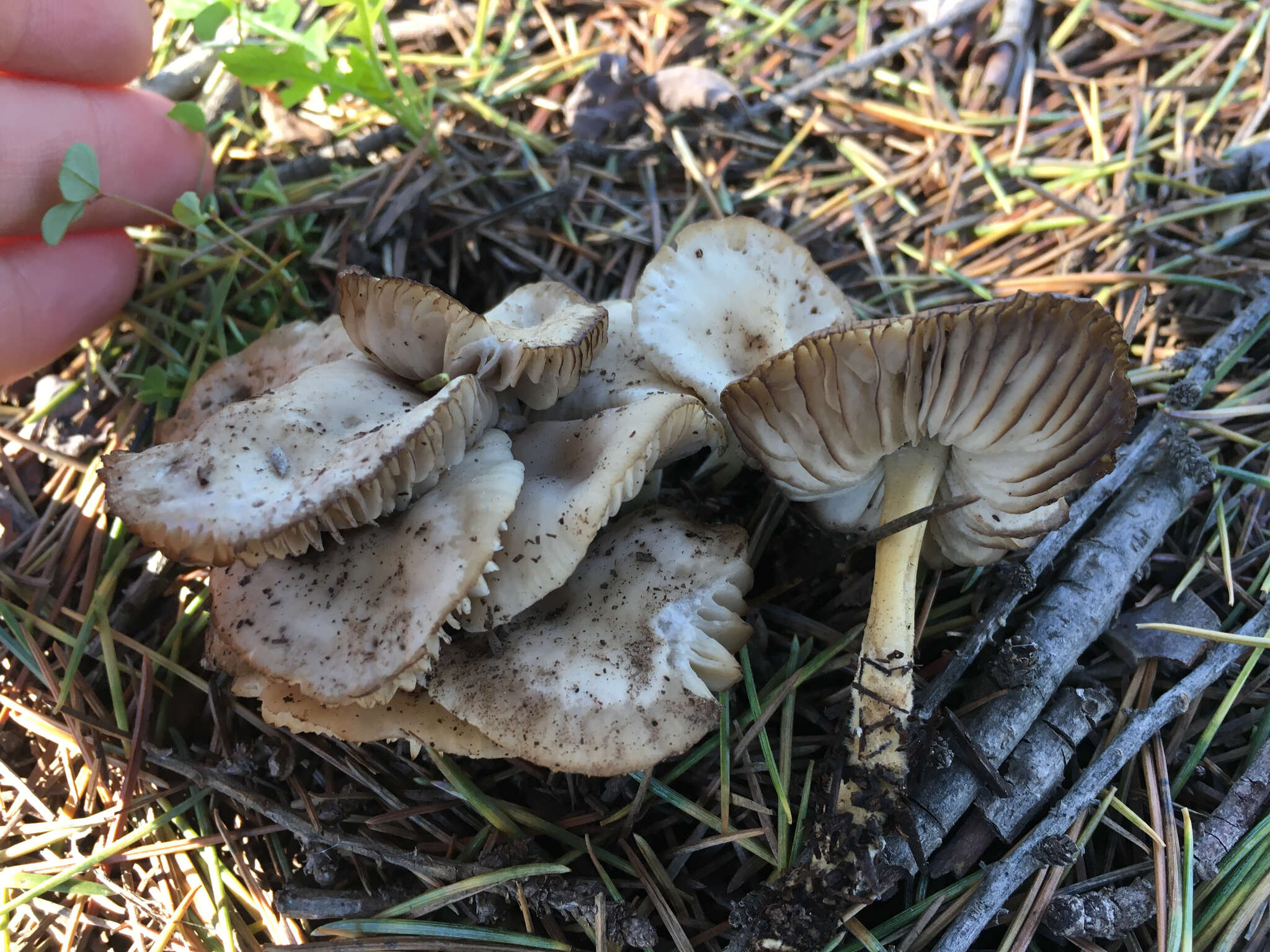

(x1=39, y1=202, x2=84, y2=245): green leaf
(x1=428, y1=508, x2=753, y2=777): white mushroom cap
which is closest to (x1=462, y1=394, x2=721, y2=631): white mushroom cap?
(x1=428, y1=508, x2=753, y2=777): white mushroom cap

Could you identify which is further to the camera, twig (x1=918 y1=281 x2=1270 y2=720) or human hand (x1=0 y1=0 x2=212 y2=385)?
human hand (x1=0 y1=0 x2=212 y2=385)

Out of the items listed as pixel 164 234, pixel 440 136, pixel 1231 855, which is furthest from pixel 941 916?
pixel 164 234

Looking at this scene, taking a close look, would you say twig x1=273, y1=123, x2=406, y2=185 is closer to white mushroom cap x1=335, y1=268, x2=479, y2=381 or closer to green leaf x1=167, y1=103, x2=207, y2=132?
green leaf x1=167, y1=103, x2=207, y2=132

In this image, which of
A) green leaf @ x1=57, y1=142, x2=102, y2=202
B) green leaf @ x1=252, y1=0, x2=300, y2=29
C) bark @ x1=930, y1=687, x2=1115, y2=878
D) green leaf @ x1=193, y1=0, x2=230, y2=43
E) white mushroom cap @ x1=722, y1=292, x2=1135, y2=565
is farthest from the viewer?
green leaf @ x1=252, y1=0, x2=300, y2=29

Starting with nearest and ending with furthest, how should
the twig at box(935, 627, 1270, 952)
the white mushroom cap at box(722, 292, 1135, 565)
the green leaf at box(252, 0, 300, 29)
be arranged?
the white mushroom cap at box(722, 292, 1135, 565) → the twig at box(935, 627, 1270, 952) → the green leaf at box(252, 0, 300, 29)

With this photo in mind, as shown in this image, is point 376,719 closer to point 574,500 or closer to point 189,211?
point 574,500

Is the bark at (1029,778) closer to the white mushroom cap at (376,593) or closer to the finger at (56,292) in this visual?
the white mushroom cap at (376,593)

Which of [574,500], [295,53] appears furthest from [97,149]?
[574,500]
